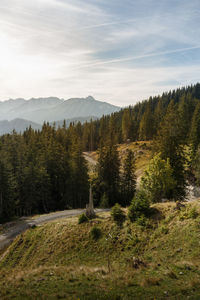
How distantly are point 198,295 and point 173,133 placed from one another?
84.7 ft

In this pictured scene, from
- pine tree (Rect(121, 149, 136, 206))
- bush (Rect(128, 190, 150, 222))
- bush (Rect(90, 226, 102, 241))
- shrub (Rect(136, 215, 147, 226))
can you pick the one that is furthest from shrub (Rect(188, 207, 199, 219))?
pine tree (Rect(121, 149, 136, 206))

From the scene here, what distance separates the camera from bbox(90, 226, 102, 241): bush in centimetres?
2199

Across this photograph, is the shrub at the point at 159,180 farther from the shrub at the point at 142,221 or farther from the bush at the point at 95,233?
the bush at the point at 95,233

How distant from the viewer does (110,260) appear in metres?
17.7

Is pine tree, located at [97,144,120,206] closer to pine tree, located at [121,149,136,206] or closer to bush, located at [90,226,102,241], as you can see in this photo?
pine tree, located at [121,149,136,206]

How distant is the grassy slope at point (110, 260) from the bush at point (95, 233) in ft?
1.54

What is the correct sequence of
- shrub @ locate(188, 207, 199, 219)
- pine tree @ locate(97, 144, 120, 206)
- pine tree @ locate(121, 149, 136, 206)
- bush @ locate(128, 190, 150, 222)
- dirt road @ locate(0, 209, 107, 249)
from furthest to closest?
pine tree @ locate(97, 144, 120, 206) → pine tree @ locate(121, 149, 136, 206) → dirt road @ locate(0, 209, 107, 249) → bush @ locate(128, 190, 150, 222) → shrub @ locate(188, 207, 199, 219)

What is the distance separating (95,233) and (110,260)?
4.81 metres

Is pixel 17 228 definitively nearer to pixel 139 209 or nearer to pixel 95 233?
pixel 95 233

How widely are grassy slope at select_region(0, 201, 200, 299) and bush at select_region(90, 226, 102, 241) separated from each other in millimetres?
470

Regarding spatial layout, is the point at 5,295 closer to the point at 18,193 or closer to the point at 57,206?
the point at 18,193

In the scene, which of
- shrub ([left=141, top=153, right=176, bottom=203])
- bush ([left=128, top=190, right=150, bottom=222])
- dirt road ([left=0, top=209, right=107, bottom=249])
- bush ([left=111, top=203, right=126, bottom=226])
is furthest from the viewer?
shrub ([left=141, top=153, right=176, bottom=203])

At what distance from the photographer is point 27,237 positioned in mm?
26359

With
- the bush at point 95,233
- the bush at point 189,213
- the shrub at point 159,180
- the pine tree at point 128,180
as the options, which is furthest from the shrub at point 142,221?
the pine tree at point 128,180
